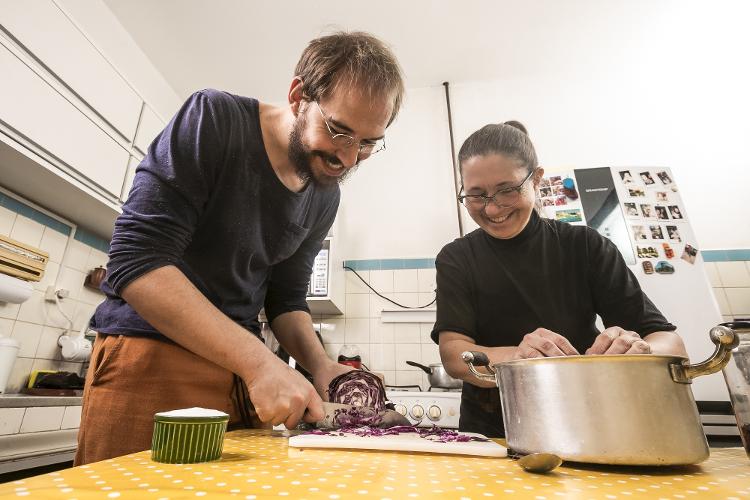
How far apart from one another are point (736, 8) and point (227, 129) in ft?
10.7

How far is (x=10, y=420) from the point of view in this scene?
1349 mm

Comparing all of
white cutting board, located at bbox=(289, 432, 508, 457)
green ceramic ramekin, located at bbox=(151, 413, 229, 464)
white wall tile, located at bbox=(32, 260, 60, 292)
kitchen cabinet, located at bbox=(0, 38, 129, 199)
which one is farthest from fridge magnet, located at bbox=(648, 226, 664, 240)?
white wall tile, located at bbox=(32, 260, 60, 292)

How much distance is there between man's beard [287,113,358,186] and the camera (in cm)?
87

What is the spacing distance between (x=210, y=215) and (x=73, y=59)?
1.61 metres

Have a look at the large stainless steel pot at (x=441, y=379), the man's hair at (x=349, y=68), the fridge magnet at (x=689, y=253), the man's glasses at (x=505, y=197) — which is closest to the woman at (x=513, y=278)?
the man's glasses at (x=505, y=197)

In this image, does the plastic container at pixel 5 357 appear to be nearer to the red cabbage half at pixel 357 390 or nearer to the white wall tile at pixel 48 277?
the white wall tile at pixel 48 277

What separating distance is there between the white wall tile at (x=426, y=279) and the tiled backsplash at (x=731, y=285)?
1.58 metres

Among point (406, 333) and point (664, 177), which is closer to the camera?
point (664, 177)

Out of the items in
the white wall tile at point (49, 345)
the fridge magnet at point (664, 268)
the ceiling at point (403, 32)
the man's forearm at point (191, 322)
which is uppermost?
the ceiling at point (403, 32)

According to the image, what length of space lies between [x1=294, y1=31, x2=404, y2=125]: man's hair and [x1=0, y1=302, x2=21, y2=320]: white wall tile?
186 centimetres

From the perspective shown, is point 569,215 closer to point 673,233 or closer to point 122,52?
point 673,233

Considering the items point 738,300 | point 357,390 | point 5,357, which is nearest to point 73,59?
point 5,357

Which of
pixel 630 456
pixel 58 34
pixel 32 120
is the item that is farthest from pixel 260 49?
pixel 630 456

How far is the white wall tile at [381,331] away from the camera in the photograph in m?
2.39
